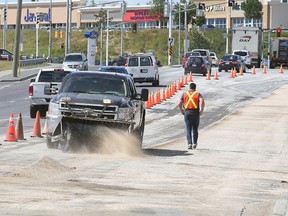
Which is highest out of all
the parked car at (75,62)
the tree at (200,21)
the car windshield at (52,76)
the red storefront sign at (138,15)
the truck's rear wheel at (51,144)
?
the red storefront sign at (138,15)

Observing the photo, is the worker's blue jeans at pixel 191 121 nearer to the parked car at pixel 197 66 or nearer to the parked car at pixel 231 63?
the parked car at pixel 197 66

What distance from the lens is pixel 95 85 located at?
20.6m

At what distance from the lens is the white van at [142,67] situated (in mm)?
54500

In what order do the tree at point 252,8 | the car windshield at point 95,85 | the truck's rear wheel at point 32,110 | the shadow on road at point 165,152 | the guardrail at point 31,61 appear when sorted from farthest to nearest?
the tree at point 252,8 < the guardrail at point 31,61 < the truck's rear wheel at point 32,110 < the shadow on road at point 165,152 < the car windshield at point 95,85

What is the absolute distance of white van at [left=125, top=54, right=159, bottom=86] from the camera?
54500 mm

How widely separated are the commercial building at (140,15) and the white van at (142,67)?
92963 mm

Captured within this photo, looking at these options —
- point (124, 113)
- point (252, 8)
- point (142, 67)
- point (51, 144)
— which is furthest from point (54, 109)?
point (252, 8)

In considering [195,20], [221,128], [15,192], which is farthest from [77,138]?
[195,20]

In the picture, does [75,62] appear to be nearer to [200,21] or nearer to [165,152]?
[165,152]

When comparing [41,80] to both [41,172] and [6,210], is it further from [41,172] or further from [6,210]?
[6,210]

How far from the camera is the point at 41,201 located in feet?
37.8

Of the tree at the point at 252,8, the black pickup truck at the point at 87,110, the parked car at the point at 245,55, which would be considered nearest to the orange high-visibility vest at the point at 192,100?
the black pickup truck at the point at 87,110

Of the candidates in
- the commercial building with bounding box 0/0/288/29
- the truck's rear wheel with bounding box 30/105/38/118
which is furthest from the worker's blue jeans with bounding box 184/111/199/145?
the commercial building with bounding box 0/0/288/29

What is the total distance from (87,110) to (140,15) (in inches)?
→ 6101
